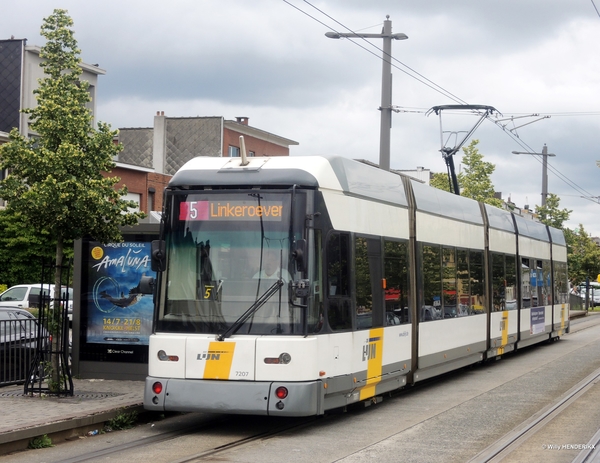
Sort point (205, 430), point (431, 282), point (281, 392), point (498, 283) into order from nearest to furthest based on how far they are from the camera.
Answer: point (281, 392), point (205, 430), point (431, 282), point (498, 283)

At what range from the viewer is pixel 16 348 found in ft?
47.5

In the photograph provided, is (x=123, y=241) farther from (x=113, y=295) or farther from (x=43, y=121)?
(x=43, y=121)

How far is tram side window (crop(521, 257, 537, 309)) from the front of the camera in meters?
22.5

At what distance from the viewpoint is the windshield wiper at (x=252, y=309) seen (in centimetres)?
1042

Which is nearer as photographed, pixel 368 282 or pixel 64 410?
pixel 64 410

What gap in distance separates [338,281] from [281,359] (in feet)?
4.45

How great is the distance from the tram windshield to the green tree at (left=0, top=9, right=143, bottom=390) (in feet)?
7.46

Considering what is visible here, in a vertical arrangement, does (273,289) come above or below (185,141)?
below

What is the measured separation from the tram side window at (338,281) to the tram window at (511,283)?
10.1 m

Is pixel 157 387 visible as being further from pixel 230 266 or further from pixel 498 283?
pixel 498 283

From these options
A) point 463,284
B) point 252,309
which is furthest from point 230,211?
point 463,284

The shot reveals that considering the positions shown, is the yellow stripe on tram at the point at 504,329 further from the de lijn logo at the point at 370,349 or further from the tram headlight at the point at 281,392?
the tram headlight at the point at 281,392

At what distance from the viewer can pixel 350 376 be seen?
11.4 m

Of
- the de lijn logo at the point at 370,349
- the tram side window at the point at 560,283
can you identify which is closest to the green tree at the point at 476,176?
the tram side window at the point at 560,283
